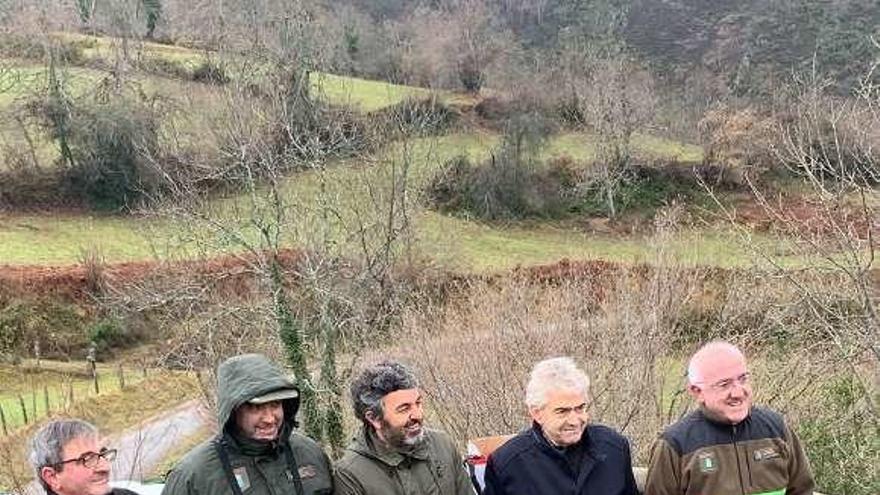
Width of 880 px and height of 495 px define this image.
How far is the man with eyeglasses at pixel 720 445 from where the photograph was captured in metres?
3.58

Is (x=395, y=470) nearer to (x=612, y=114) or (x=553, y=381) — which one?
(x=553, y=381)

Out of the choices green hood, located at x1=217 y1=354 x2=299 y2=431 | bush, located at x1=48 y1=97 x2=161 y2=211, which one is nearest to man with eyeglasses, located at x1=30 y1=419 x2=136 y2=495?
green hood, located at x1=217 y1=354 x2=299 y2=431

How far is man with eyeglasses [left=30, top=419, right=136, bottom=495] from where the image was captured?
10.7ft

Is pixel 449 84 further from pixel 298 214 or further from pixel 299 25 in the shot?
pixel 298 214

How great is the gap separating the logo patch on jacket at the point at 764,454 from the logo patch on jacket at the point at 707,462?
6.6 inches

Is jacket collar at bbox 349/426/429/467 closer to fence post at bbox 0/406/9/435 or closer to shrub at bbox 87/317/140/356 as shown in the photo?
fence post at bbox 0/406/9/435

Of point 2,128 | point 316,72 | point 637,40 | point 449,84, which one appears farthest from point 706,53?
point 2,128

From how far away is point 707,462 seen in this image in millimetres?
3584

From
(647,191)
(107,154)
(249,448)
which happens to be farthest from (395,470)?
(647,191)

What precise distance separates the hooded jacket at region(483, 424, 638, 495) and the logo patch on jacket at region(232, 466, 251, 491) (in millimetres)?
997

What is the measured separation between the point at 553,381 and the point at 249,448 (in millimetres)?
1190

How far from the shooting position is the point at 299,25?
2605cm

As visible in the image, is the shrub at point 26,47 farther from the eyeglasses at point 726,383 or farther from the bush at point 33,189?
the eyeglasses at point 726,383

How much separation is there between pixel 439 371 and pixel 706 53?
47.0m
